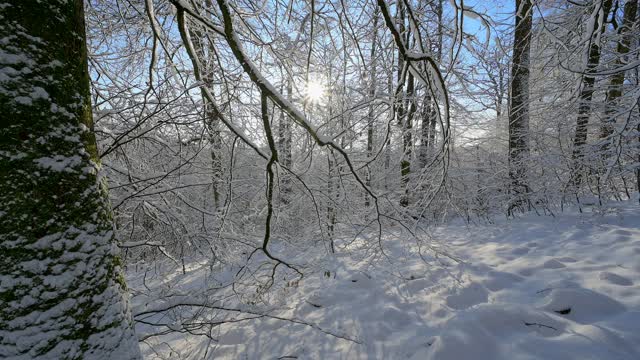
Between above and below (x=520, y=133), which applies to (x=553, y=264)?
below

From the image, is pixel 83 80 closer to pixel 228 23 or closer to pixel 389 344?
pixel 228 23

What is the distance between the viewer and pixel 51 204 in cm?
67

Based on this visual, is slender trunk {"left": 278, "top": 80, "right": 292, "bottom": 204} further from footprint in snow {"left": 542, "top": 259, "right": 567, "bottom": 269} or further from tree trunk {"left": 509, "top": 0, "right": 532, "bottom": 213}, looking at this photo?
tree trunk {"left": 509, "top": 0, "right": 532, "bottom": 213}

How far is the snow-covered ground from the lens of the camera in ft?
6.60

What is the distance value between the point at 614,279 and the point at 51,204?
373 centimetres

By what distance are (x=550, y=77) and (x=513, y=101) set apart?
76cm

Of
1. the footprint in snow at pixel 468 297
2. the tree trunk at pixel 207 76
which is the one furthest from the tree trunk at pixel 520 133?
the tree trunk at pixel 207 76

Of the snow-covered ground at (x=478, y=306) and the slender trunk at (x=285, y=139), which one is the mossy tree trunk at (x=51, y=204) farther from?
the slender trunk at (x=285, y=139)

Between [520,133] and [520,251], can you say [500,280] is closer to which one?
[520,251]

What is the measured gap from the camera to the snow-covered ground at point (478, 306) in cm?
201

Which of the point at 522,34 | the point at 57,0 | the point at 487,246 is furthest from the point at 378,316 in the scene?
the point at 522,34

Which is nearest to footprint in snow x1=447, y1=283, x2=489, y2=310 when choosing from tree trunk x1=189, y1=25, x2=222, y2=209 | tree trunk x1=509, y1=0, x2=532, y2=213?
tree trunk x1=189, y1=25, x2=222, y2=209

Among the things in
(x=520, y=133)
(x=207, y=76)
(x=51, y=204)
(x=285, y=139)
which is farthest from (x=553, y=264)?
(x=51, y=204)

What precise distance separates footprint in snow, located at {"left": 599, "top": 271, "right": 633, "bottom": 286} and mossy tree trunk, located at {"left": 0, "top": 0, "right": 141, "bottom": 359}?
3.46 metres
